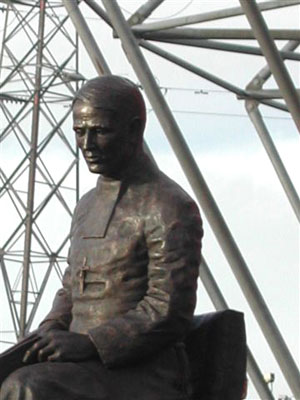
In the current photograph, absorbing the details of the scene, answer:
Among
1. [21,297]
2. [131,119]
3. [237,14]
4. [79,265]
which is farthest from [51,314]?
[21,297]

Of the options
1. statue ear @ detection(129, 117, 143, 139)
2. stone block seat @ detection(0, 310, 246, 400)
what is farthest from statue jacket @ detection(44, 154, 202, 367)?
stone block seat @ detection(0, 310, 246, 400)

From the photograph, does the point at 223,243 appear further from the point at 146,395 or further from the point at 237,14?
the point at 146,395

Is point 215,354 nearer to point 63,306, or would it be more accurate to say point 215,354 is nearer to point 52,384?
point 63,306

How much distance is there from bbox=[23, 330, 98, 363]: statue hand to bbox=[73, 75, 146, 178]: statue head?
0.82 meters

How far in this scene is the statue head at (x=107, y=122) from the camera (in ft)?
31.7

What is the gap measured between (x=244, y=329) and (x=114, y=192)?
93cm

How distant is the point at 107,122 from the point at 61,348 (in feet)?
3.58

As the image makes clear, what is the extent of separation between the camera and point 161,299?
374 inches

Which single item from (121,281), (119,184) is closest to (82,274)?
(121,281)

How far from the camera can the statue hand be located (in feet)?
30.8

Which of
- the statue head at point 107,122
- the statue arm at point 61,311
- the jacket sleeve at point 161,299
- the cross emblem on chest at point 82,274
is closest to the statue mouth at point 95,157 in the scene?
the statue head at point 107,122

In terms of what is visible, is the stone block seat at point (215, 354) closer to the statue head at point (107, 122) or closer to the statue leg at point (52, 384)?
the statue leg at point (52, 384)

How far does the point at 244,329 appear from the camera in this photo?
10062mm

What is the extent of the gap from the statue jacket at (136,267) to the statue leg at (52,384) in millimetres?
163
